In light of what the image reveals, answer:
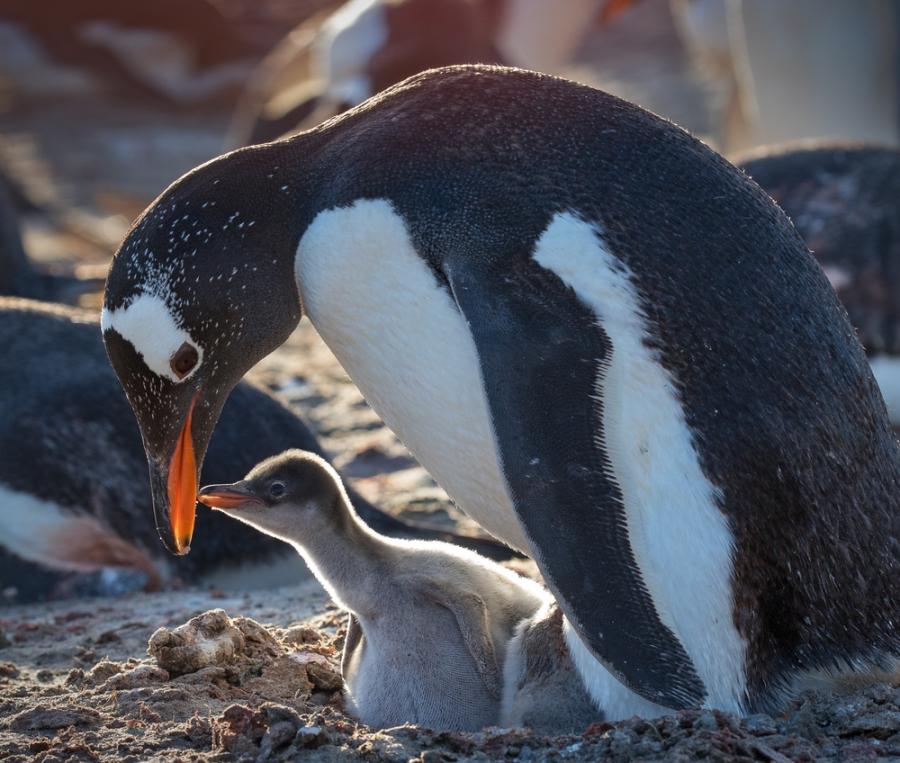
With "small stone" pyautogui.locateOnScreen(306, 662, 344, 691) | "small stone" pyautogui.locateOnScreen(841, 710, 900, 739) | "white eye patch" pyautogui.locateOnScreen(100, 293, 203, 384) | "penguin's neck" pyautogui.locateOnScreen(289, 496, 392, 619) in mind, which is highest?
"white eye patch" pyautogui.locateOnScreen(100, 293, 203, 384)

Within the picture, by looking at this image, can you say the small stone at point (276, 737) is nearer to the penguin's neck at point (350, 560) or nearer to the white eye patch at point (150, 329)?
the penguin's neck at point (350, 560)

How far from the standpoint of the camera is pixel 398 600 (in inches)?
125

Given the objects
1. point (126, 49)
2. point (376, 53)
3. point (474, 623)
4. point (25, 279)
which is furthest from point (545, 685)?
point (126, 49)

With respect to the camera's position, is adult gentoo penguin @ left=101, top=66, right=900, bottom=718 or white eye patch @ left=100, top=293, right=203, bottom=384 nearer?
adult gentoo penguin @ left=101, top=66, right=900, bottom=718

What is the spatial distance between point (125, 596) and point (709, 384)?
2204 millimetres

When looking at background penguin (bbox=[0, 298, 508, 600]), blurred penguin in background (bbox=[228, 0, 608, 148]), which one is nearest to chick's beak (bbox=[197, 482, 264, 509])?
background penguin (bbox=[0, 298, 508, 600])

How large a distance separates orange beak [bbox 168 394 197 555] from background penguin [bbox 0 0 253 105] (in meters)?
11.7

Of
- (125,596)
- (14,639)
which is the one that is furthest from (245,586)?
(14,639)

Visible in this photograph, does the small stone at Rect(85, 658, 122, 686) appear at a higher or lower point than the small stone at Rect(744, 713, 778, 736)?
higher

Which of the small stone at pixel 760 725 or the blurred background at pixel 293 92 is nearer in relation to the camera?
the small stone at pixel 760 725

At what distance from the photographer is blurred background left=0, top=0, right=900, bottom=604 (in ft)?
18.1

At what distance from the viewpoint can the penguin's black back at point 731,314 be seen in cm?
278

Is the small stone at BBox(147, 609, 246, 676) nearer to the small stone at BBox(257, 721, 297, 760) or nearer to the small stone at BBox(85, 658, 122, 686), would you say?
the small stone at BBox(85, 658, 122, 686)

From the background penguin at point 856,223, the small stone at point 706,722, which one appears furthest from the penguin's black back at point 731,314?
the background penguin at point 856,223
